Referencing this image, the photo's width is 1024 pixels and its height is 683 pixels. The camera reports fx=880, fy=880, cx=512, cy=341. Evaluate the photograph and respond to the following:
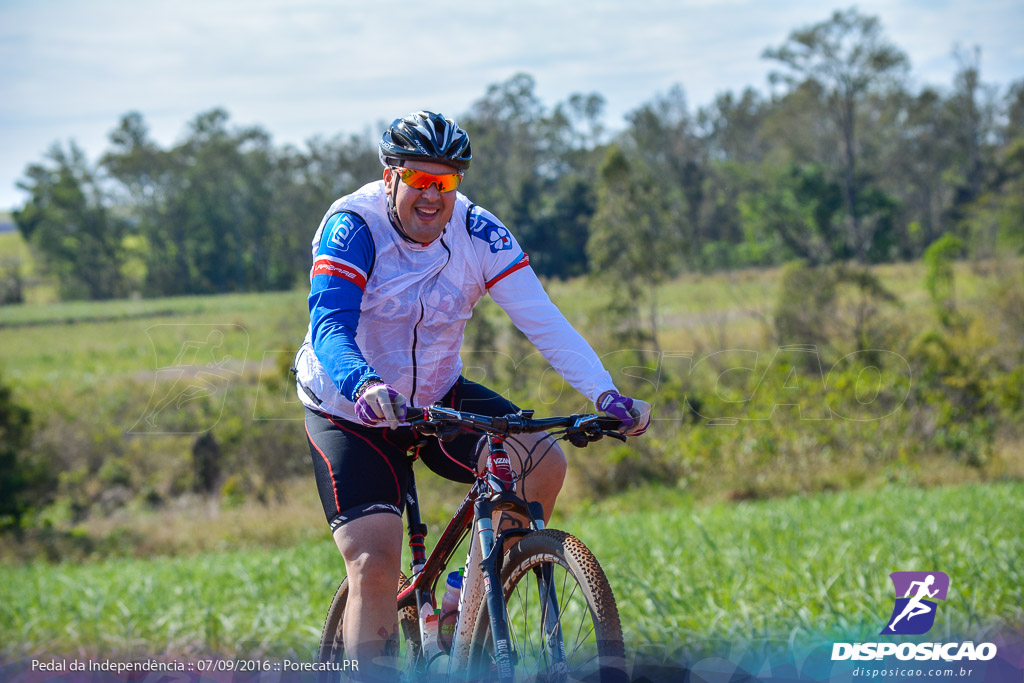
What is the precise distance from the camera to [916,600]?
5223 mm

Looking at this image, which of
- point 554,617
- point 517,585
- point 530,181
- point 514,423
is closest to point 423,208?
point 514,423

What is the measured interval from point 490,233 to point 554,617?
1355 mm

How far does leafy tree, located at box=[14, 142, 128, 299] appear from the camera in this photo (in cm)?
4711

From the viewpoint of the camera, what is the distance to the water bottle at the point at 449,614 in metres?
3.13

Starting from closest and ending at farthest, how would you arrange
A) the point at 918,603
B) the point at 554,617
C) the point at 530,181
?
1. the point at 554,617
2. the point at 918,603
3. the point at 530,181

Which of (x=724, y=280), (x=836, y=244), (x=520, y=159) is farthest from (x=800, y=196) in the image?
(x=520, y=159)

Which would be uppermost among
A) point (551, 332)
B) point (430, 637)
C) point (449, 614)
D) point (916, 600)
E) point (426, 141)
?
point (426, 141)

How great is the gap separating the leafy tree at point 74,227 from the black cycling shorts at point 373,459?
48.6 meters

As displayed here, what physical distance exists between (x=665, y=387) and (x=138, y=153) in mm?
40635

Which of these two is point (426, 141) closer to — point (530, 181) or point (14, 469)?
point (530, 181)

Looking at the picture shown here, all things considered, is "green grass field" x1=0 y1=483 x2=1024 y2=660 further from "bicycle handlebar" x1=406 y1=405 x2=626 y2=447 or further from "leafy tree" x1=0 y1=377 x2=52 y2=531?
"leafy tree" x1=0 y1=377 x2=52 y2=531

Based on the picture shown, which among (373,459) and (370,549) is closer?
(370,549)

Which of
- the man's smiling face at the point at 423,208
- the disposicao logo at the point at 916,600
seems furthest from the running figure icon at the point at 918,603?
the man's smiling face at the point at 423,208

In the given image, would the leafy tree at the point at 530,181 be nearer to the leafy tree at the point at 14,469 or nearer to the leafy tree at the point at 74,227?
the leafy tree at the point at 14,469
